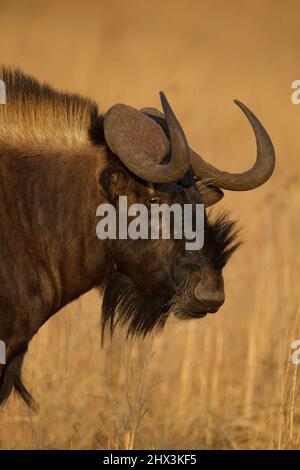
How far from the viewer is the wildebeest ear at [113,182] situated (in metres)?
4.46

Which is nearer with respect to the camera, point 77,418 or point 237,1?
point 77,418

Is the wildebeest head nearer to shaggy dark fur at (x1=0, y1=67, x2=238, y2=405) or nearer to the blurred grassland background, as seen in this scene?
shaggy dark fur at (x1=0, y1=67, x2=238, y2=405)

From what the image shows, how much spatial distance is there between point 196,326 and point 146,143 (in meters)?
3.87

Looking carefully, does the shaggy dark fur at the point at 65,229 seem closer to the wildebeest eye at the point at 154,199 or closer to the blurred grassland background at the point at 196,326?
the wildebeest eye at the point at 154,199

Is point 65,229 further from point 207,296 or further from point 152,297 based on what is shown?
point 207,296

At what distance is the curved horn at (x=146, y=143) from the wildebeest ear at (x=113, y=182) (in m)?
0.11

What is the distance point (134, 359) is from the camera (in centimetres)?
729

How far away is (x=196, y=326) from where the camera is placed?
26.6 feet

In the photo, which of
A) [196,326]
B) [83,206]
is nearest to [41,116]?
[83,206]

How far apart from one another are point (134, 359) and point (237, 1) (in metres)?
11.1
